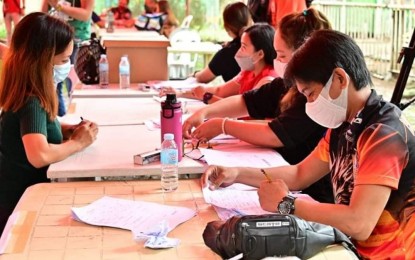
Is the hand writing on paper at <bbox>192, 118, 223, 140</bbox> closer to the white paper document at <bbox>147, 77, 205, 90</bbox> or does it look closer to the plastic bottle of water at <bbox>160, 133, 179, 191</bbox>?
the plastic bottle of water at <bbox>160, 133, 179, 191</bbox>

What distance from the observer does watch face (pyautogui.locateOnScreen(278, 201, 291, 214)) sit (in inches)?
63.7

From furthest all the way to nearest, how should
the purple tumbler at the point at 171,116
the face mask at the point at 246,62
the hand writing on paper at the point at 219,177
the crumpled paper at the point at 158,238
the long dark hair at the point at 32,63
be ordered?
the face mask at the point at 246,62, the long dark hair at the point at 32,63, the purple tumbler at the point at 171,116, the hand writing on paper at the point at 219,177, the crumpled paper at the point at 158,238

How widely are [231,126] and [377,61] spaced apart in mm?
6182

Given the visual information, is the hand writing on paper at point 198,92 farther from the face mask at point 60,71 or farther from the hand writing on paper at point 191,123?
the face mask at point 60,71

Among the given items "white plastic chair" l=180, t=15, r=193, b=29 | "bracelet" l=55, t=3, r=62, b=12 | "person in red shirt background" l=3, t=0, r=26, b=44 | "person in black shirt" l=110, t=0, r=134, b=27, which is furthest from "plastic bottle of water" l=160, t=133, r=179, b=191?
"white plastic chair" l=180, t=15, r=193, b=29

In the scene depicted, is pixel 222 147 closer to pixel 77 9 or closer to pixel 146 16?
pixel 77 9

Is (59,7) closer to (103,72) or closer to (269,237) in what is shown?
(103,72)

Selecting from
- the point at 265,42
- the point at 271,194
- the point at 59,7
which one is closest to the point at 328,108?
the point at 271,194

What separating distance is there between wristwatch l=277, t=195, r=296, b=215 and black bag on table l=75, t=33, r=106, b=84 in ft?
7.77

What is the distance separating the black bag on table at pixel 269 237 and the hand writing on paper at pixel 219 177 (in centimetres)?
50

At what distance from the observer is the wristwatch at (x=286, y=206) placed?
1.62 metres

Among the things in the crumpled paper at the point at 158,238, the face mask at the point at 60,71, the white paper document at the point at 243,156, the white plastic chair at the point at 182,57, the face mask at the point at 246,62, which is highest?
the face mask at the point at 60,71

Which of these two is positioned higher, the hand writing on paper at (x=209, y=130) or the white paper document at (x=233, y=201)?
the hand writing on paper at (x=209, y=130)

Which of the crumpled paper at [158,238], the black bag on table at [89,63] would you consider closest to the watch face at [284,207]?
the crumpled paper at [158,238]
